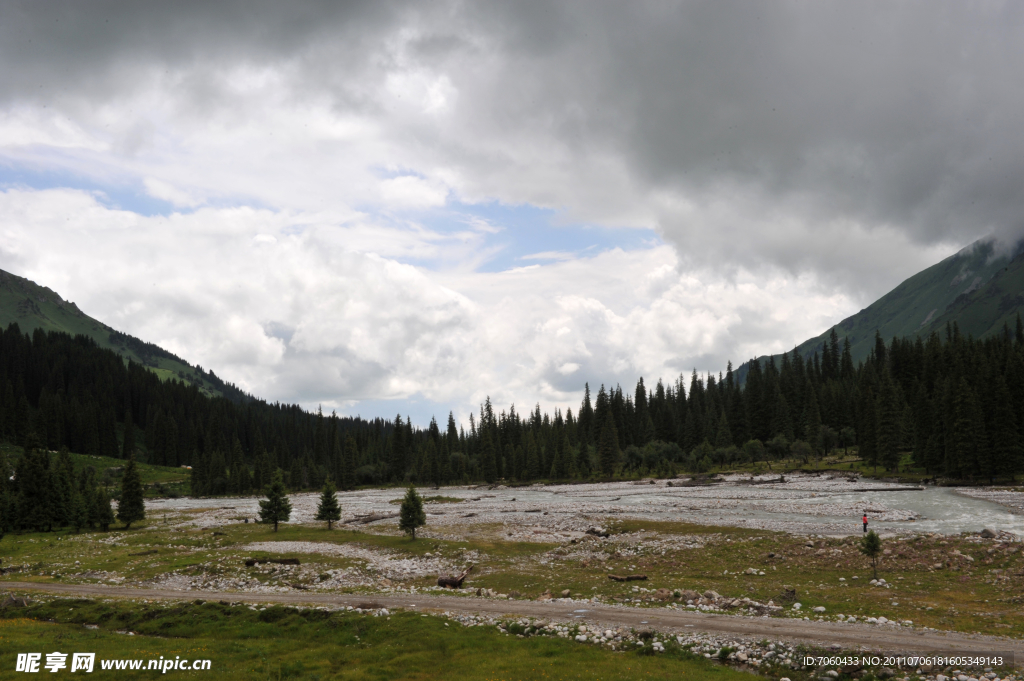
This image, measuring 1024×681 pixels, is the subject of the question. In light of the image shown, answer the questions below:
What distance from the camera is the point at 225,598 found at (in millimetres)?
32031

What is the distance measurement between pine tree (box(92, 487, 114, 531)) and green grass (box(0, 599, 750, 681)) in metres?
→ 52.9

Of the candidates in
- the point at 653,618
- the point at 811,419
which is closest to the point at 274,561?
the point at 653,618

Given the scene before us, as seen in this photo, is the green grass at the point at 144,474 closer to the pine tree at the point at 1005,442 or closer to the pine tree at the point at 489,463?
the pine tree at the point at 489,463

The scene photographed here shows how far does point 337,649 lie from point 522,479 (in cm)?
14592

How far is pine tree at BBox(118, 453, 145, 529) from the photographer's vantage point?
76.9 meters

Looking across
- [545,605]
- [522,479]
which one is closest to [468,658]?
[545,605]

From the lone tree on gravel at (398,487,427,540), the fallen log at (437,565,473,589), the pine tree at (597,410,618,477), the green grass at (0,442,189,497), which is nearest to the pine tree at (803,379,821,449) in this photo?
the pine tree at (597,410,618,477)

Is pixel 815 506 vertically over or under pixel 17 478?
under

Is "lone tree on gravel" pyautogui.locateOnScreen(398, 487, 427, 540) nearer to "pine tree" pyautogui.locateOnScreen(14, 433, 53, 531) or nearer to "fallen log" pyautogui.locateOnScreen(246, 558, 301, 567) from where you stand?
"fallen log" pyautogui.locateOnScreen(246, 558, 301, 567)

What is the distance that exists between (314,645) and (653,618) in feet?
48.3


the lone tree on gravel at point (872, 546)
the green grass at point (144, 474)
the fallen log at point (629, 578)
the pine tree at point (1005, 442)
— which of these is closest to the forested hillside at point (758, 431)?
the pine tree at point (1005, 442)

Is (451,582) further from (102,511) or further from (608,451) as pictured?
(608,451)

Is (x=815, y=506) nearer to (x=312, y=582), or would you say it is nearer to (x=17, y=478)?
(x=312, y=582)

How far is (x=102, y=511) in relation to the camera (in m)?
73.2
